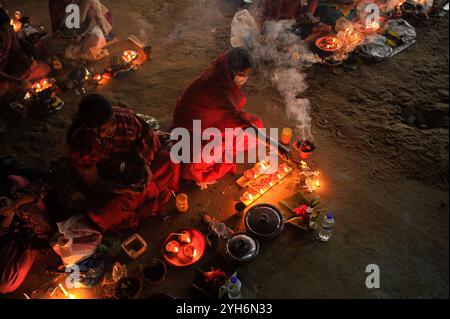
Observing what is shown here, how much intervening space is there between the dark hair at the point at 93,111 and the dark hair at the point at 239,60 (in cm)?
160

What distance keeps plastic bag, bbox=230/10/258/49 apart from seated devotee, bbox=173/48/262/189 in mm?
3151

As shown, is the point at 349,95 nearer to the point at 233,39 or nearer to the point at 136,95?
the point at 233,39

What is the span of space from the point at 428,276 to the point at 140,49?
6.39 m

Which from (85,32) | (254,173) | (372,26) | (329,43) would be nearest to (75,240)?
(254,173)

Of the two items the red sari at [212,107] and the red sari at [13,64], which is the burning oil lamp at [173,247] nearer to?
the red sari at [212,107]

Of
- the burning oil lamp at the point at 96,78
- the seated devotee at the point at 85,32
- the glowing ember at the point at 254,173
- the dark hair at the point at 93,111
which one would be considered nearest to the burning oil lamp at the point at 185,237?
the glowing ember at the point at 254,173

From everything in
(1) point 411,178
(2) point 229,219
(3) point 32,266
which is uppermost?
(1) point 411,178

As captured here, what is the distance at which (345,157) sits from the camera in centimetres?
522

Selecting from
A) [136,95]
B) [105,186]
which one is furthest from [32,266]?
[136,95]

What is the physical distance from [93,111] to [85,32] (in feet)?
14.7

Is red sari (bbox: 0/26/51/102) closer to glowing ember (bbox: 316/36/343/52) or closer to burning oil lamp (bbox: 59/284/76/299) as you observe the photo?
burning oil lamp (bbox: 59/284/76/299)

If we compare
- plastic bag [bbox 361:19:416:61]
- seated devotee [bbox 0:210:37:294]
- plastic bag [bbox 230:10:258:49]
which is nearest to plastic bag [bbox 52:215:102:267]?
seated devotee [bbox 0:210:37:294]
